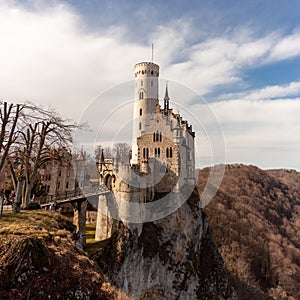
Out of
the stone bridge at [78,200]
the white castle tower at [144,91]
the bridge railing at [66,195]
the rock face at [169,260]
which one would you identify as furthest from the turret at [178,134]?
the stone bridge at [78,200]

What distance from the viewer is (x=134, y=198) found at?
31.3 m

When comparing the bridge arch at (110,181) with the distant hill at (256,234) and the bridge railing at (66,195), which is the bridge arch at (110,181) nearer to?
the bridge railing at (66,195)

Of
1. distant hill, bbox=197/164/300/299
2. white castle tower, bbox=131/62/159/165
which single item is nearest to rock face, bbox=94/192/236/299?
white castle tower, bbox=131/62/159/165

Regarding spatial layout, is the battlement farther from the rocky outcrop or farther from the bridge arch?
the rocky outcrop

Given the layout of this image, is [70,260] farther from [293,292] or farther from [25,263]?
[293,292]

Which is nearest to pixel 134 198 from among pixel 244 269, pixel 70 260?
pixel 70 260

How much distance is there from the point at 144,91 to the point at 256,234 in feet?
173

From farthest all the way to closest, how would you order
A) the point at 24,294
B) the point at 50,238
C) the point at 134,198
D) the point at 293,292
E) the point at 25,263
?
the point at 293,292, the point at 134,198, the point at 50,238, the point at 25,263, the point at 24,294

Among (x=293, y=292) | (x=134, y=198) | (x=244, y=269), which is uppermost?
(x=134, y=198)

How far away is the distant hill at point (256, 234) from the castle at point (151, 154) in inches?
1193

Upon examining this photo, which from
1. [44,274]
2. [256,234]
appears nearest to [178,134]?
[44,274]

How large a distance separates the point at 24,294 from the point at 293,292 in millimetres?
65309

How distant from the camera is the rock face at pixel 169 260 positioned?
2806 centimetres

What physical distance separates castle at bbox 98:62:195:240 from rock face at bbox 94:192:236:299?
384cm
